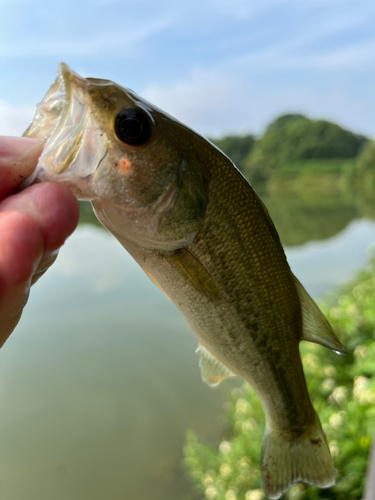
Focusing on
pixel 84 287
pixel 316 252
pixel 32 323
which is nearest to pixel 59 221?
pixel 32 323

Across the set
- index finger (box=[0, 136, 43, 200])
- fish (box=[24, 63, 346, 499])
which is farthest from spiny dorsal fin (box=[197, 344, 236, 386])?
index finger (box=[0, 136, 43, 200])

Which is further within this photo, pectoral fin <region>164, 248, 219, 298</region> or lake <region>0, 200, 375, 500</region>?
lake <region>0, 200, 375, 500</region>

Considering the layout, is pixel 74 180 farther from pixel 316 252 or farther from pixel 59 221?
pixel 316 252

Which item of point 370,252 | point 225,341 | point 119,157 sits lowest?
point 370,252

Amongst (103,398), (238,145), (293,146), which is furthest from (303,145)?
(103,398)

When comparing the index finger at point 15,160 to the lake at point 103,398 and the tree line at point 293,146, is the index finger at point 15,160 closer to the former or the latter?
the lake at point 103,398

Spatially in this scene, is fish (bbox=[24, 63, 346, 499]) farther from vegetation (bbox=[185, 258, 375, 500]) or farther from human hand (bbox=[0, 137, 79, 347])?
vegetation (bbox=[185, 258, 375, 500])
